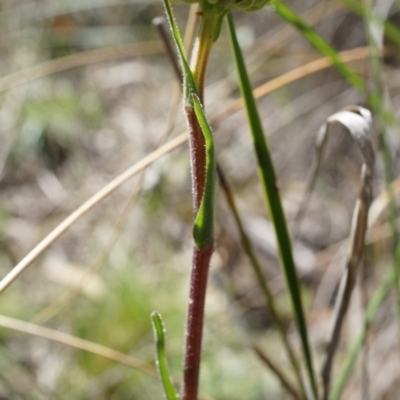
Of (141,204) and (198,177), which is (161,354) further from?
(141,204)

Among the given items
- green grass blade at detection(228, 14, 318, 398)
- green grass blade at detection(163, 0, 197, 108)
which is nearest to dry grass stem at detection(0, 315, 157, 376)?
green grass blade at detection(228, 14, 318, 398)

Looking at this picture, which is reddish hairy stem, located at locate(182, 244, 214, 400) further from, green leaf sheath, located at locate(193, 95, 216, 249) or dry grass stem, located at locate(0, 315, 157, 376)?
dry grass stem, located at locate(0, 315, 157, 376)

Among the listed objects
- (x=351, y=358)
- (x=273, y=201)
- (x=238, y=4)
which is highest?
(x=238, y=4)

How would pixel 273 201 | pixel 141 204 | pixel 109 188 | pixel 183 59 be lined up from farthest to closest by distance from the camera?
pixel 141 204 → pixel 109 188 → pixel 273 201 → pixel 183 59

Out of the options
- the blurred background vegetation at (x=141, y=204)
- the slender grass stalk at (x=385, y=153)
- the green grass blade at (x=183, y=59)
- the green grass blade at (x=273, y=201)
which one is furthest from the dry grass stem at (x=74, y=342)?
the green grass blade at (x=183, y=59)

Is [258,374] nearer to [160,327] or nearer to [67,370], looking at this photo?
[67,370]

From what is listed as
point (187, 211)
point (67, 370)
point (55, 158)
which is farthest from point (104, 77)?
point (67, 370)

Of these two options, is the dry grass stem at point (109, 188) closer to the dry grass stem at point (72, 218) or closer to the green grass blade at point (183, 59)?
the dry grass stem at point (72, 218)

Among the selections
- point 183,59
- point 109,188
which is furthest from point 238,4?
point 109,188

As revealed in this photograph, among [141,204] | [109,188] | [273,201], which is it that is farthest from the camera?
[141,204]
